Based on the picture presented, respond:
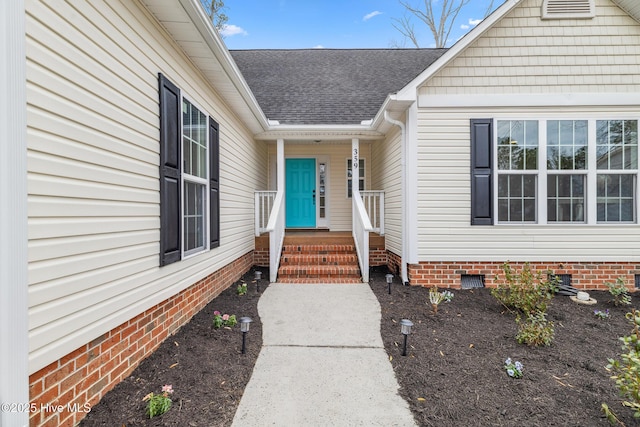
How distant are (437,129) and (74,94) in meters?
4.75

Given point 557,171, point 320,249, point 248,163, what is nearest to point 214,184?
point 248,163

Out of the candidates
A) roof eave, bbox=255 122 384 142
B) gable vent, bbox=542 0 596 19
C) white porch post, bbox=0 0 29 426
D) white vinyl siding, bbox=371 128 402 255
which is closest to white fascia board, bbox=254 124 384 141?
roof eave, bbox=255 122 384 142

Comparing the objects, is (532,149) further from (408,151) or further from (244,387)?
(244,387)

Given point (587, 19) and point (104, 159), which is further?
point (587, 19)

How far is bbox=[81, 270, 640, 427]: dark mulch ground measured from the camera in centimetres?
209

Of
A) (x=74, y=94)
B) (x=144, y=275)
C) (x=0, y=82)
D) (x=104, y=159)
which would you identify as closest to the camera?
(x=0, y=82)

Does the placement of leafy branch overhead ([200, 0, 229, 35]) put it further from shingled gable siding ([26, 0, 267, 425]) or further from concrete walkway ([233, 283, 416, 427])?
concrete walkway ([233, 283, 416, 427])

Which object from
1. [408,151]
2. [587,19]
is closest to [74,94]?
[408,151]

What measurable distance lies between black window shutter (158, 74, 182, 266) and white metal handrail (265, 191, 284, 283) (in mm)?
2356

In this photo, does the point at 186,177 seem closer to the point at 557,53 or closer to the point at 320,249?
the point at 320,249

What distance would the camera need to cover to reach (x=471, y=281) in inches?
205

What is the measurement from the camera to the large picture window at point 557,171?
4.94 meters

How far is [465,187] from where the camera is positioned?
5078mm

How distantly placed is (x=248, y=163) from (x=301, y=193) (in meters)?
2.06
